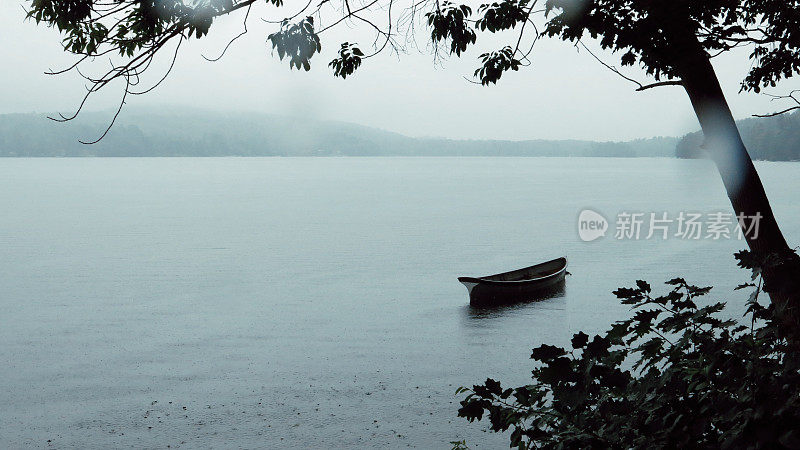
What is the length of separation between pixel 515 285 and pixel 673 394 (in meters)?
30.4

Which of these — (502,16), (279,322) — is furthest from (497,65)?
(279,322)

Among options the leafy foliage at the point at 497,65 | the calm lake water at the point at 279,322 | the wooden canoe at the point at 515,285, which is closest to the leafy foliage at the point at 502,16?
the leafy foliage at the point at 497,65

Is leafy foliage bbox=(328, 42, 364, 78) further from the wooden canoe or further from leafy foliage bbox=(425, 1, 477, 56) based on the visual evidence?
the wooden canoe

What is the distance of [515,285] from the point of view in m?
33.8

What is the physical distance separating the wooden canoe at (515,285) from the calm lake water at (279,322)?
0.76 meters

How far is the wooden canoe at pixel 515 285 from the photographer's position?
33150 mm

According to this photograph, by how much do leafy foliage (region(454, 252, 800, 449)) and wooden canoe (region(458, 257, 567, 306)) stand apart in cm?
2813

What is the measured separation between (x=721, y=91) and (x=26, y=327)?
31.9 meters

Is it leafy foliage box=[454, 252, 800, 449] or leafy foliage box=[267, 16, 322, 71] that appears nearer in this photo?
leafy foliage box=[454, 252, 800, 449]

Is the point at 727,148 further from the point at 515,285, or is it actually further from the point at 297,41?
the point at 515,285

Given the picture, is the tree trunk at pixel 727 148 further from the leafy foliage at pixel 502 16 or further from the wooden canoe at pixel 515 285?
the wooden canoe at pixel 515 285

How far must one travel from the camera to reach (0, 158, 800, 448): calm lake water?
18.3m

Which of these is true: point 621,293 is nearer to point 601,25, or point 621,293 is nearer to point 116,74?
point 601,25

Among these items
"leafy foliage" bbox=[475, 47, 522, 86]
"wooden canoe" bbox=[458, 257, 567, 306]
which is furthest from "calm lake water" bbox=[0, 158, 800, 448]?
"leafy foliage" bbox=[475, 47, 522, 86]
